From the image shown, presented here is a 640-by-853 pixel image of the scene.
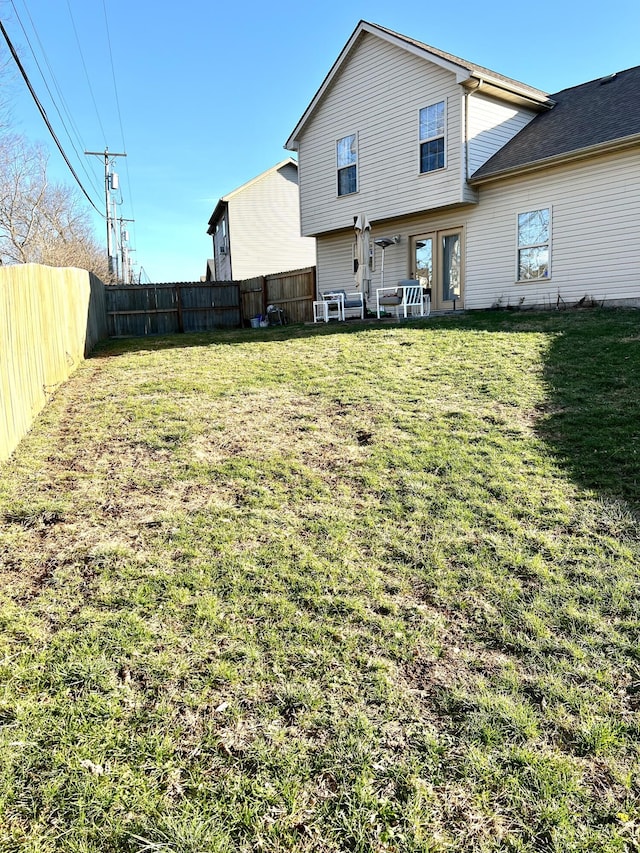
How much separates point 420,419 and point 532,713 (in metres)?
3.56

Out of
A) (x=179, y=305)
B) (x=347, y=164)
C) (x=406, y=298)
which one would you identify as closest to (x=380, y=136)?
(x=347, y=164)

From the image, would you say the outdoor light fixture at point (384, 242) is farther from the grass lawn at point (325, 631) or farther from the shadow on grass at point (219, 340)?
the grass lawn at point (325, 631)

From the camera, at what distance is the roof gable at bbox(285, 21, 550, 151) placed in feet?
40.3

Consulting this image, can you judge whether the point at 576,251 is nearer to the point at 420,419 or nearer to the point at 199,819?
the point at 420,419

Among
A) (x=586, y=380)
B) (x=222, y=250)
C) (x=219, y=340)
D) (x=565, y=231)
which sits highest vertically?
(x=222, y=250)

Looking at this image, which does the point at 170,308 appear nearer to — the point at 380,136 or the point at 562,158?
the point at 380,136

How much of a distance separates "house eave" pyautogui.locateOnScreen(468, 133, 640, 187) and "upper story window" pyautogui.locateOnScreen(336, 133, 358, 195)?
3879 millimetres

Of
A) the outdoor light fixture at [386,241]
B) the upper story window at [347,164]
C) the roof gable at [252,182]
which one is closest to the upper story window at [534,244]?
the outdoor light fixture at [386,241]

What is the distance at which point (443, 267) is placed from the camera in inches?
558

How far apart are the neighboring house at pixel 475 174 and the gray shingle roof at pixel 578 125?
0.04 m

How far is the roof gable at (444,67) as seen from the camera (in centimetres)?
1227

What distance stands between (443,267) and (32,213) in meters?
19.4

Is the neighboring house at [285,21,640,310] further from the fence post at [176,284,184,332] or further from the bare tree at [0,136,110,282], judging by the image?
the bare tree at [0,136,110,282]

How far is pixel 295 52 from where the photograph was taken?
1792 centimetres
